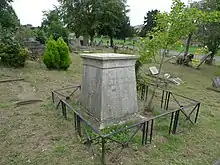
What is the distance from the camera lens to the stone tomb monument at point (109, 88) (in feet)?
10.9

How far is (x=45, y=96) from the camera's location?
5102mm

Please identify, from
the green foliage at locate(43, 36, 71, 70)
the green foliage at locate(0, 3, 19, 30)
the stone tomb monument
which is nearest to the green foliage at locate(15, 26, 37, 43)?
the green foliage at locate(0, 3, 19, 30)

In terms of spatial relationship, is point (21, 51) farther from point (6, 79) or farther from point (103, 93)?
point (103, 93)

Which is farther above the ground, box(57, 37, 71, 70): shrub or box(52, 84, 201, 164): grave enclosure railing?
box(57, 37, 71, 70): shrub

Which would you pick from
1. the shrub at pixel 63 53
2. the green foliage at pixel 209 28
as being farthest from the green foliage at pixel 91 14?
the shrub at pixel 63 53

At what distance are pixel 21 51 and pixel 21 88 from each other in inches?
103

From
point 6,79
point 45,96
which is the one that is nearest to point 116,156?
point 45,96

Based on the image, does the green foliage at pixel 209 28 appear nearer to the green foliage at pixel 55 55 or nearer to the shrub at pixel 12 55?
the green foliage at pixel 55 55

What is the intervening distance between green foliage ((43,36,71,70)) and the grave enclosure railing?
3468mm

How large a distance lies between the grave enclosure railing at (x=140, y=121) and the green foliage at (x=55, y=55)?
3.47 metres

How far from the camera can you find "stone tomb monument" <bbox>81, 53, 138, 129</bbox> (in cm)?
332

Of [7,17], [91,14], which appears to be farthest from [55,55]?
[91,14]

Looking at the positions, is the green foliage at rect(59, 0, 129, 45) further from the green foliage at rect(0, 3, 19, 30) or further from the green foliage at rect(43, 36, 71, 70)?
the green foliage at rect(43, 36, 71, 70)

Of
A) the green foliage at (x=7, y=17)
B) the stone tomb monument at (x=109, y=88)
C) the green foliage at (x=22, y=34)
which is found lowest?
the stone tomb monument at (x=109, y=88)
